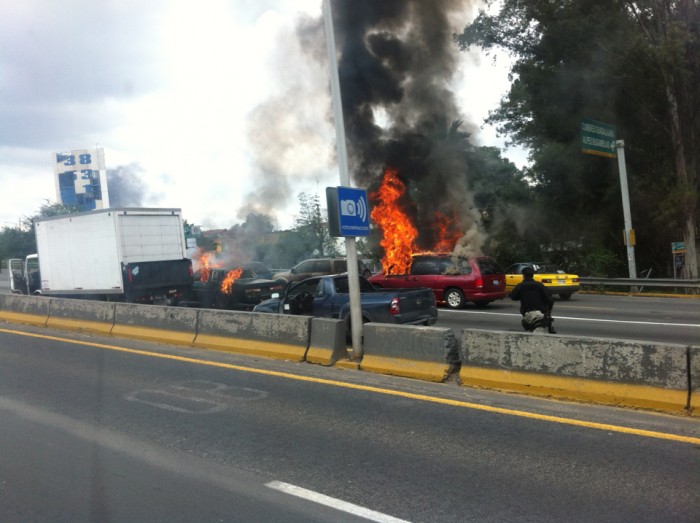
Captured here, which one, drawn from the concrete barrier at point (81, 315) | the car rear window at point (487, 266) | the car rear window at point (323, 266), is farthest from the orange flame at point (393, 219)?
the concrete barrier at point (81, 315)

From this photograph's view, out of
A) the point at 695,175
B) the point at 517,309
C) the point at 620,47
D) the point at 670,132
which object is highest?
the point at 620,47

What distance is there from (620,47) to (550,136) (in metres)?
6.61

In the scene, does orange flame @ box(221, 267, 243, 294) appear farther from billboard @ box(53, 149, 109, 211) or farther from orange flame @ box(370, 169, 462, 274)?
billboard @ box(53, 149, 109, 211)

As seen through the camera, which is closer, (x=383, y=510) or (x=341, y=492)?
(x=383, y=510)

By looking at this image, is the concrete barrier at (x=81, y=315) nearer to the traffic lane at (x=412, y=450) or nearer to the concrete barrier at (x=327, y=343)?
the traffic lane at (x=412, y=450)

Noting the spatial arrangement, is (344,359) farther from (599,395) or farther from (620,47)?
(620,47)

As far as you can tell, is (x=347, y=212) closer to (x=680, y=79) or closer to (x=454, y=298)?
(x=454, y=298)

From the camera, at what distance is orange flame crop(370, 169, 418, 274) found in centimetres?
1816

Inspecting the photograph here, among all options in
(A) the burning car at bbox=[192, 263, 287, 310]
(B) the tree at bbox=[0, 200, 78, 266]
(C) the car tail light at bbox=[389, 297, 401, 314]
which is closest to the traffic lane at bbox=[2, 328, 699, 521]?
(C) the car tail light at bbox=[389, 297, 401, 314]

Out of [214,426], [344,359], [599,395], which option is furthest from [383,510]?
[344,359]

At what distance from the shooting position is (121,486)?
4.32 m

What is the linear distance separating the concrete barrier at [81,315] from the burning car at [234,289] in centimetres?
412

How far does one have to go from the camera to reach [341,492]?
4.14m

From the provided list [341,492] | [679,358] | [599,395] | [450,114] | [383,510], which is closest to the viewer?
[383,510]
